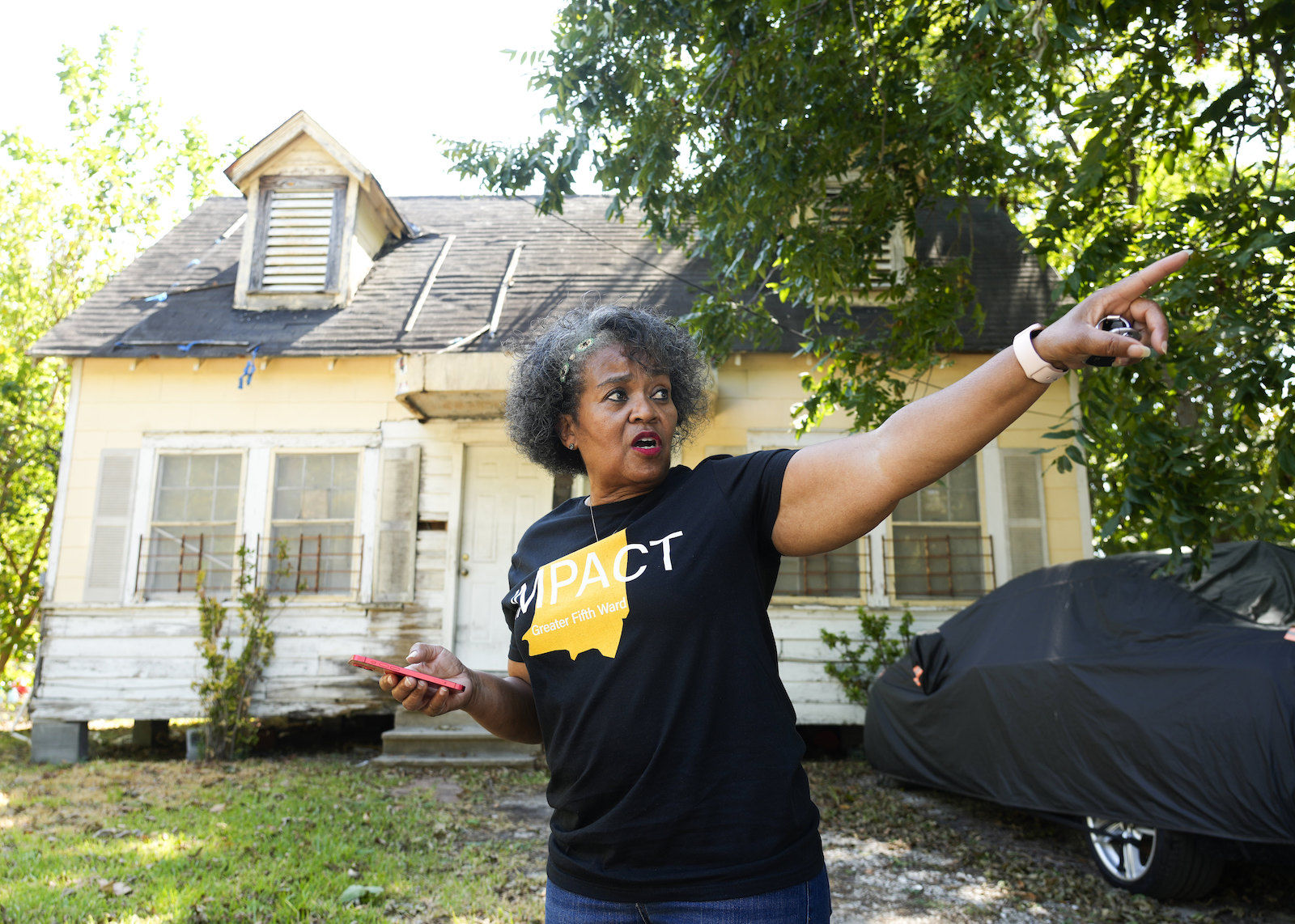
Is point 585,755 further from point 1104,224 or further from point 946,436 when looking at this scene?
point 1104,224

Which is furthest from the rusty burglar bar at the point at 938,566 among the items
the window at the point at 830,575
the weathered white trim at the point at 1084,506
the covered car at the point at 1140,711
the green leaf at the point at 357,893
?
the green leaf at the point at 357,893

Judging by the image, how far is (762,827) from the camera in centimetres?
152

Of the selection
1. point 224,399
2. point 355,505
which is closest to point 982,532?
point 355,505

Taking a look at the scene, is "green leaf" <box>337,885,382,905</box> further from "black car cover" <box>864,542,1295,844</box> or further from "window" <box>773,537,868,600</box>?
"window" <box>773,537,868,600</box>

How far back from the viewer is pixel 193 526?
902 cm

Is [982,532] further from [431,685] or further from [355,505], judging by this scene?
[431,685]

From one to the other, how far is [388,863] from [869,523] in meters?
4.31

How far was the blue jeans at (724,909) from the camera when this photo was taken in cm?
148

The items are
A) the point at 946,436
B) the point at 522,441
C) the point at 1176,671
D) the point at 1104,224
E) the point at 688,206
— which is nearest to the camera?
the point at 946,436

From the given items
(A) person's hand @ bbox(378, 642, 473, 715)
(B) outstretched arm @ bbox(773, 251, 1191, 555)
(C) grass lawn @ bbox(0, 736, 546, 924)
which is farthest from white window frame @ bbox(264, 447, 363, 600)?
(B) outstretched arm @ bbox(773, 251, 1191, 555)

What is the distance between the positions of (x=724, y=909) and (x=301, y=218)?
1014cm

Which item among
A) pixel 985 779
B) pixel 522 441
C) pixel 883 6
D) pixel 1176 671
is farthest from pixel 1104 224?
pixel 522 441

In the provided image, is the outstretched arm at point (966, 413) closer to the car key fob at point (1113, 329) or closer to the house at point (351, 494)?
the car key fob at point (1113, 329)

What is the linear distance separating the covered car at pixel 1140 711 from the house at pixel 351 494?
3.38m
